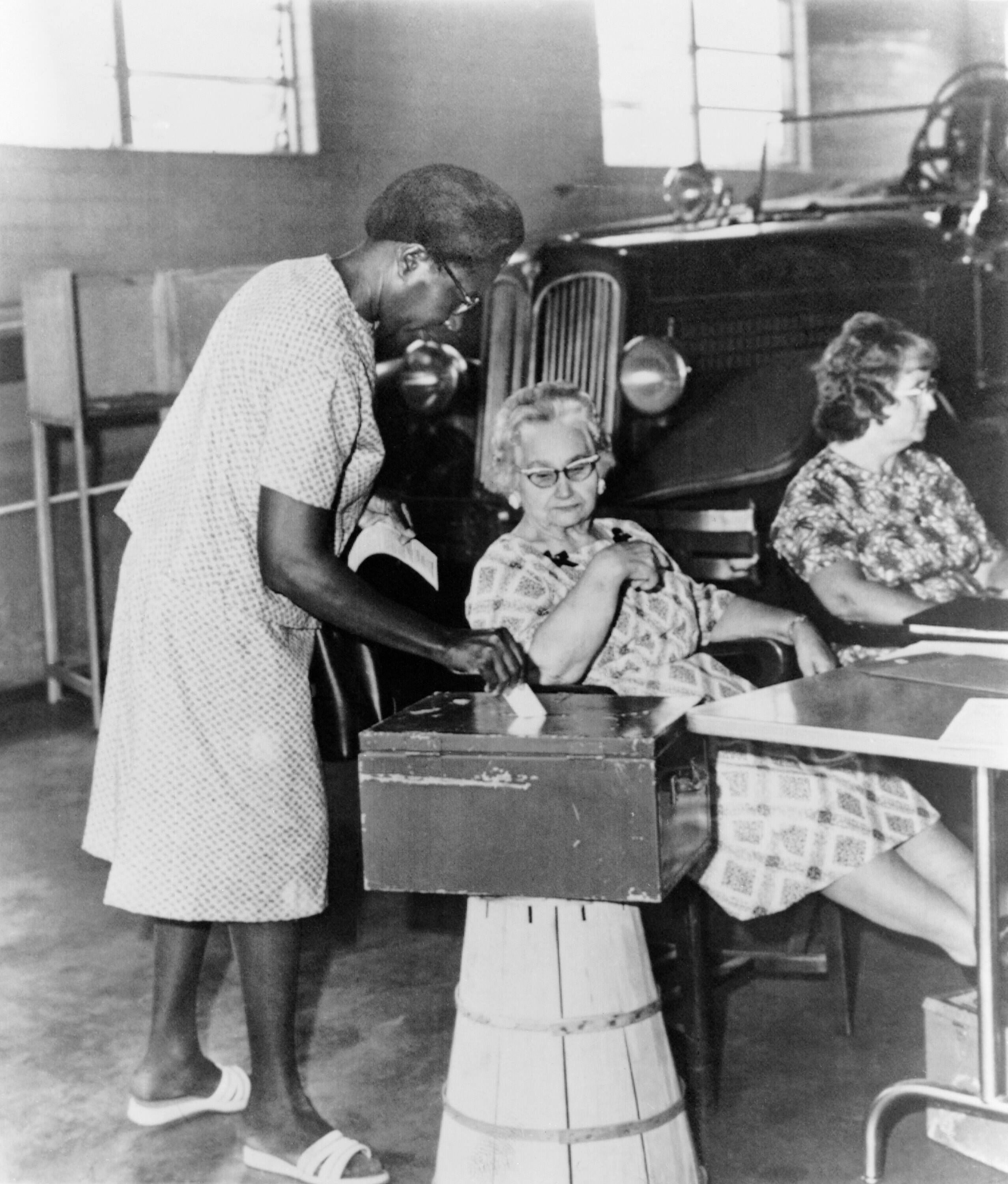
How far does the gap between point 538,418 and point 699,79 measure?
823cm

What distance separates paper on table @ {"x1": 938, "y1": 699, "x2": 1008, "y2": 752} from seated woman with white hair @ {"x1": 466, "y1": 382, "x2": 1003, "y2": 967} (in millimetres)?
503

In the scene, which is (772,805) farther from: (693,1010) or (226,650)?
(226,650)

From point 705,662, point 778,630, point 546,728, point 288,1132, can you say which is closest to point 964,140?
point 778,630

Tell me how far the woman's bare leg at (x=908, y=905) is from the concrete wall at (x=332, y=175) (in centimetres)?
484

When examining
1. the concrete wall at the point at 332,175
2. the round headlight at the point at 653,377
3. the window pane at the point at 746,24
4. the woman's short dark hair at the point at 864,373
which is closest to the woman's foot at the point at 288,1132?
the woman's short dark hair at the point at 864,373

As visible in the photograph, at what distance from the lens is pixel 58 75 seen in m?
6.88

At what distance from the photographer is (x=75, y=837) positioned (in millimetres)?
4570

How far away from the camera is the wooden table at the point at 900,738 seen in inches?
76.5

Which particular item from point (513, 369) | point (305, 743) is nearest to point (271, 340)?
point (305, 743)

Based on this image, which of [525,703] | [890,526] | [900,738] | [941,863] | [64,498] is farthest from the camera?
[64,498]

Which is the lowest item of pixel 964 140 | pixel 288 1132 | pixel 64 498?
pixel 288 1132

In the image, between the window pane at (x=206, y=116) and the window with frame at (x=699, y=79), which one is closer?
the window pane at (x=206, y=116)

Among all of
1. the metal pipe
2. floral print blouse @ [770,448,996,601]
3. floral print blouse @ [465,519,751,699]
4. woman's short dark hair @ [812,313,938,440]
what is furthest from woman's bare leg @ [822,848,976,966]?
the metal pipe

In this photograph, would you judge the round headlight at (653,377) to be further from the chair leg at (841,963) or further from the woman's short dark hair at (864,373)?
the chair leg at (841,963)
